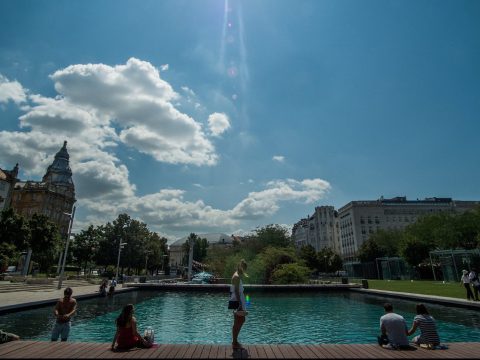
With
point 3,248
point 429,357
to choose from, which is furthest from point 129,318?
point 3,248

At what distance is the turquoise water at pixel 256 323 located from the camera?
1268cm

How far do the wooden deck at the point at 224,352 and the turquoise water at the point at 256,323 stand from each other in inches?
177

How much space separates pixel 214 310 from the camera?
2069 cm

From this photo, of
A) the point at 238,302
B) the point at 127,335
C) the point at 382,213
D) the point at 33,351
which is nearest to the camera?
the point at 33,351

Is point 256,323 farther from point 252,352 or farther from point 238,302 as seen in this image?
point 238,302

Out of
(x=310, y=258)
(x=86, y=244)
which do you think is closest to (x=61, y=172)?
(x=86, y=244)

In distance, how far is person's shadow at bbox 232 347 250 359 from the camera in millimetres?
7070

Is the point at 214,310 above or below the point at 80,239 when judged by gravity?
below

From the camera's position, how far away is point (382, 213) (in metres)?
102

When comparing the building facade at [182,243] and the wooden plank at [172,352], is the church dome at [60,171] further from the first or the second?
the wooden plank at [172,352]

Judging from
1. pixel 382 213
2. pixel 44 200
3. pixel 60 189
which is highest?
pixel 60 189

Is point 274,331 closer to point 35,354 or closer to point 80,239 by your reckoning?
point 35,354

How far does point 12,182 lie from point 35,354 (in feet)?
233

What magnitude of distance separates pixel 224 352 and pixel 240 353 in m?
0.43
